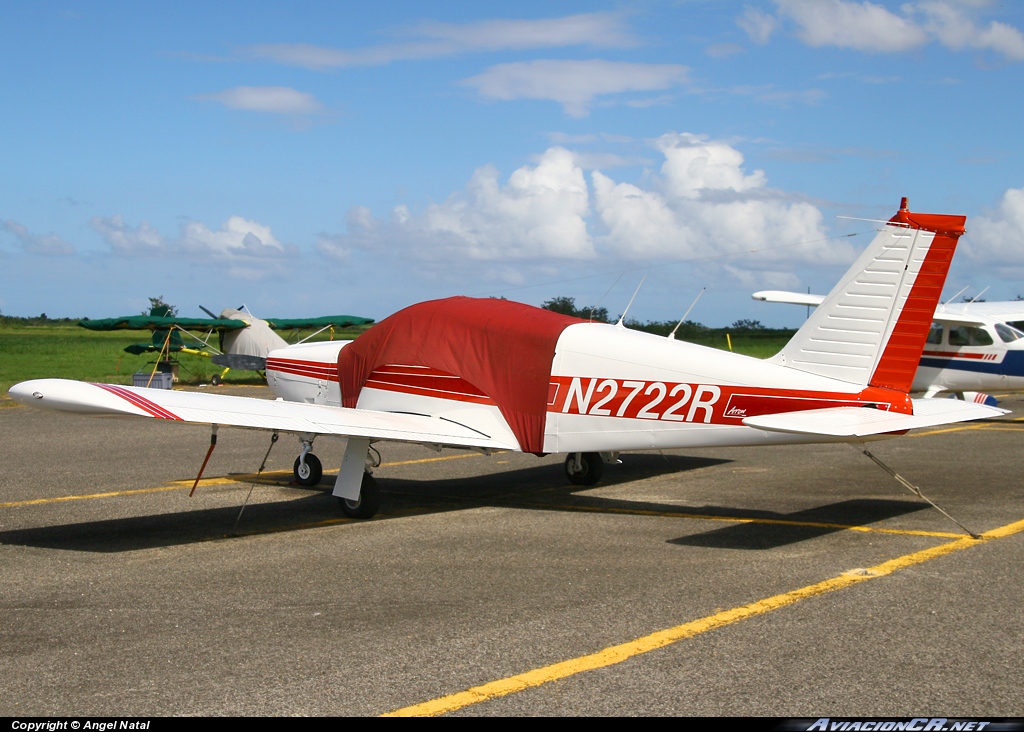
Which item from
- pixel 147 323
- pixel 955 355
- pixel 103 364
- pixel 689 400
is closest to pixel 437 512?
pixel 689 400

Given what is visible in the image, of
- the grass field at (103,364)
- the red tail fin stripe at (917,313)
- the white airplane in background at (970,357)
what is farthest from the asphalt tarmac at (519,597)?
the grass field at (103,364)

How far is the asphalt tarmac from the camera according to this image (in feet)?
15.3

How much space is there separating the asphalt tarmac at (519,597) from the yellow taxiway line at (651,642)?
0.7 inches

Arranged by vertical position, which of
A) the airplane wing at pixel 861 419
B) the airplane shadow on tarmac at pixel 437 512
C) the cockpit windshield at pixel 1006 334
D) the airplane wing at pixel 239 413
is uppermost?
the cockpit windshield at pixel 1006 334

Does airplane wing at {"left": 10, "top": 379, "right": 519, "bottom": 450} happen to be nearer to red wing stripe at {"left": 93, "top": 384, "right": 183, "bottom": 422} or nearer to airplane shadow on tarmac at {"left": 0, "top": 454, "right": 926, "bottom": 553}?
red wing stripe at {"left": 93, "top": 384, "right": 183, "bottom": 422}

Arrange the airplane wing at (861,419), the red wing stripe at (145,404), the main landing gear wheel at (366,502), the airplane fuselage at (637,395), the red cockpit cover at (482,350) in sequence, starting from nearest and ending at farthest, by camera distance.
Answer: the airplane wing at (861,419) → the red wing stripe at (145,404) → the airplane fuselage at (637,395) → the main landing gear wheel at (366,502) → the red cockpit cover at (482,350)

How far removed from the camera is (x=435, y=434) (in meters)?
9.77

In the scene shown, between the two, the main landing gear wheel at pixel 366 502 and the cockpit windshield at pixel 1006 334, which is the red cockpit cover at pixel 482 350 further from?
the cockpit windshield at pixel 1006 334

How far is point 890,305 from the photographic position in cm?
863

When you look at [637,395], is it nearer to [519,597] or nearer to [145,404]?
[519,597]

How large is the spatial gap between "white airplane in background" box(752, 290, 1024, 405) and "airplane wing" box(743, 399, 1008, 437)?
34.6ft

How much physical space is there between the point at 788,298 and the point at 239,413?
707 inches

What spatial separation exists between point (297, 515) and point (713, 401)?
433 cm

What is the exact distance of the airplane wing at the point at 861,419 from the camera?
23.9 feet
